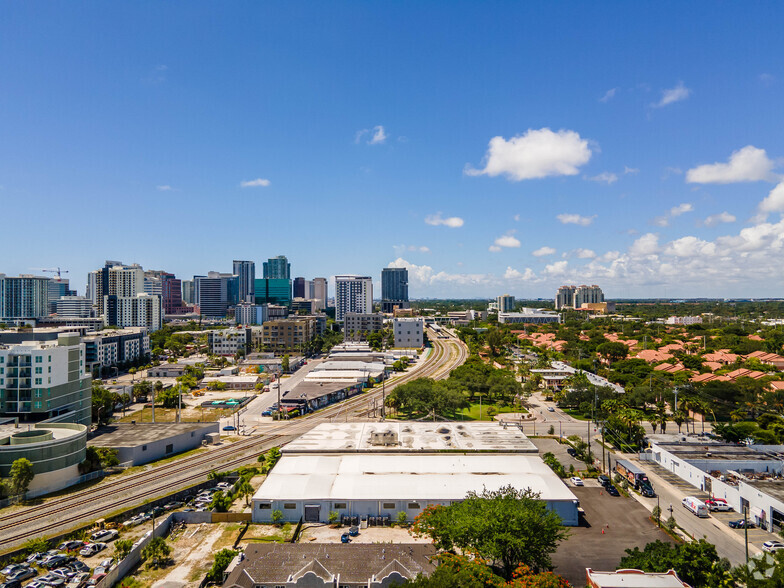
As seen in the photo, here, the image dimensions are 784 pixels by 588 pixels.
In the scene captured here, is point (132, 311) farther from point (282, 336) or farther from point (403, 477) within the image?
point (403, 477)

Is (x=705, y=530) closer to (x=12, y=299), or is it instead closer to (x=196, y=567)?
(x=196, y=567)

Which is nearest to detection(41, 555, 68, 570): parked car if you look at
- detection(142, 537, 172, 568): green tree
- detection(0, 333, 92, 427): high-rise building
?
detection(142, 537, 172, 568): green tree

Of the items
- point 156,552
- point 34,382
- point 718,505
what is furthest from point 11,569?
point 718,505

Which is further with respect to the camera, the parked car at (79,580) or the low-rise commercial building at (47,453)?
the low-rise commercial building at (47,453)

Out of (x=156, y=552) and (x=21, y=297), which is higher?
(x=21, y=297)

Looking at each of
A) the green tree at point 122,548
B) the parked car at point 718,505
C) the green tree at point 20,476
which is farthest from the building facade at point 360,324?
the green tree at point 122,548

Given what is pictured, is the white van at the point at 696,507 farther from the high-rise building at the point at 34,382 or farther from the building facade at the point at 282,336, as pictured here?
the building facade at the point at 282,336
